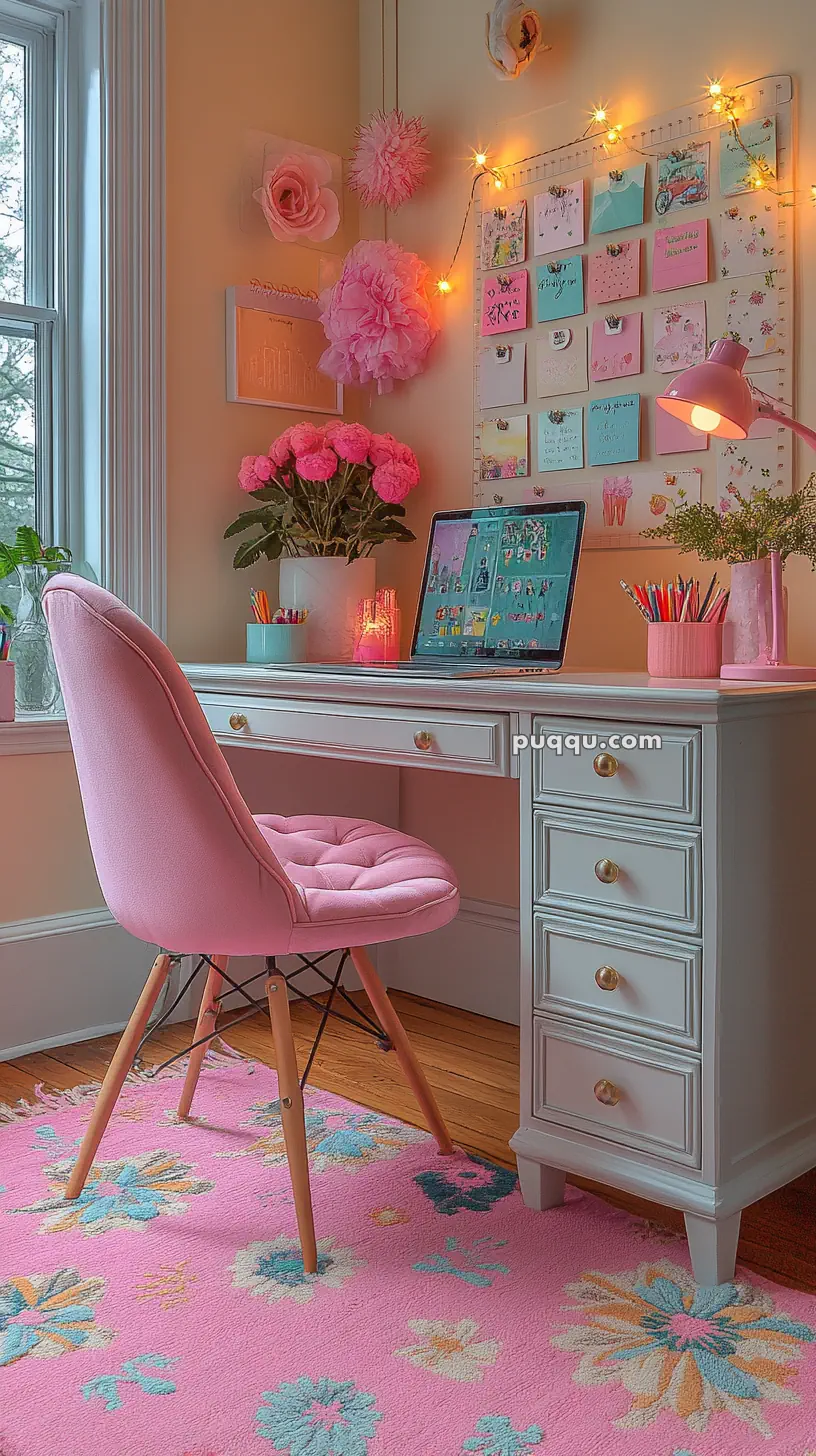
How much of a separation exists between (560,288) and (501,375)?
0.22 meters

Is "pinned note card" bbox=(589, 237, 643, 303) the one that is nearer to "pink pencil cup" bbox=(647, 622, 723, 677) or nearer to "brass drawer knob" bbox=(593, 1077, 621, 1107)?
"pink pencil cup" bbox=(647, 622, 723, 677)

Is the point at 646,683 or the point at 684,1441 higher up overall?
the point at 646,683

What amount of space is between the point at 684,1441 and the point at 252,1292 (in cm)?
57

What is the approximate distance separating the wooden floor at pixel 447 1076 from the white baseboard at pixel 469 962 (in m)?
0.03

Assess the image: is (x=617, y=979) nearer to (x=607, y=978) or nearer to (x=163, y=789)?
(x=607, y=978)

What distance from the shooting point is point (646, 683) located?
1723 millimetres

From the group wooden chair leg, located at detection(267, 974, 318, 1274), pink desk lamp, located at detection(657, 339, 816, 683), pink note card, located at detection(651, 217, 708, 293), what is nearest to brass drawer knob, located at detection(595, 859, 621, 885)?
pink desk lamp, located at detection(657, 339, 816, 683)

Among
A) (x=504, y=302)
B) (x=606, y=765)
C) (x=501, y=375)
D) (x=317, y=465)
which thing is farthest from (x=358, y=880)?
(x=504, y=302)

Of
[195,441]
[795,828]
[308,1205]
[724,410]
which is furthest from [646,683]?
[195,441]

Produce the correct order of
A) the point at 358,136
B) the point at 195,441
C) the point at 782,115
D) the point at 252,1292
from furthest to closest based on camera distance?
the point at 358,136
the point at 195,441
the point at 782,115
the point at 252,1292

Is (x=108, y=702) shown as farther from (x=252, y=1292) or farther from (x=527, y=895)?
(x=252, y=1292)

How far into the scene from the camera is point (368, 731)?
2.01m

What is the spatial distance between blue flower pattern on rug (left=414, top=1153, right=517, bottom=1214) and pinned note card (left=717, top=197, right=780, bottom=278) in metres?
1.58

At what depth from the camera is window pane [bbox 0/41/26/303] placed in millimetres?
2564
